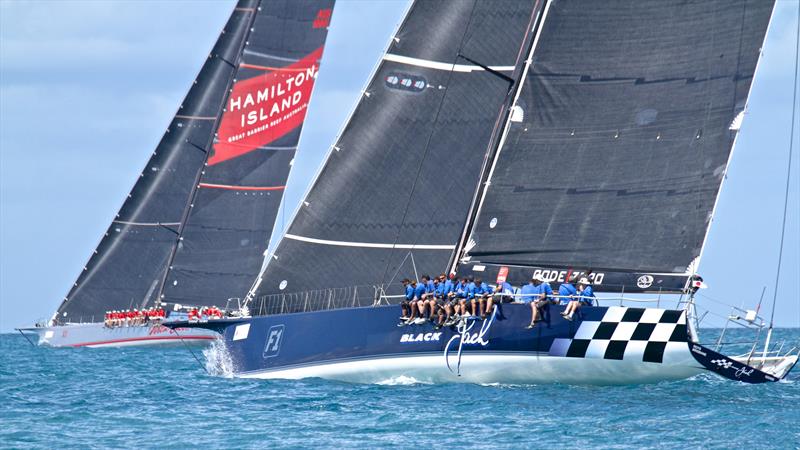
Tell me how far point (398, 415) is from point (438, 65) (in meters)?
8.18

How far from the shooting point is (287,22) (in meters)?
39.8

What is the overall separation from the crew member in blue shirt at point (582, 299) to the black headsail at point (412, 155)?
10.4 ft

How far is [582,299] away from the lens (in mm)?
22906

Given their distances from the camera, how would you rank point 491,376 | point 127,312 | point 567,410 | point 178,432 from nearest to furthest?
point 178,432, point 567,410, point 491,376, point 127,312

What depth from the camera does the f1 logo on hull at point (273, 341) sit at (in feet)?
82.6

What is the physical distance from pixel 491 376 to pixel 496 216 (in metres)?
2.93

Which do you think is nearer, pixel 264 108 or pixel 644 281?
pixel 644 281

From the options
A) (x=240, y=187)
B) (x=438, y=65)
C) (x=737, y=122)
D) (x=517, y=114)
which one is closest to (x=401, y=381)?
(x=517, y=114)

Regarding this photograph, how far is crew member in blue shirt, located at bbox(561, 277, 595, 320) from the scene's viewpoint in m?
22.1

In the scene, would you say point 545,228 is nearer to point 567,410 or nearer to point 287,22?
point 567,410

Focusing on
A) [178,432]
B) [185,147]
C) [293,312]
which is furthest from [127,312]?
[178,432]

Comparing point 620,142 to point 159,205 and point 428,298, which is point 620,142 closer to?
point 428,298

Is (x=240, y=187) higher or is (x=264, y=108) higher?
(x=264, y=108)

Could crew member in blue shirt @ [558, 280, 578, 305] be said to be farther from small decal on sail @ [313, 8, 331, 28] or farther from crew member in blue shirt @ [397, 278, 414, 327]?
small decal on sail @ [313, 8, 331, 28]
